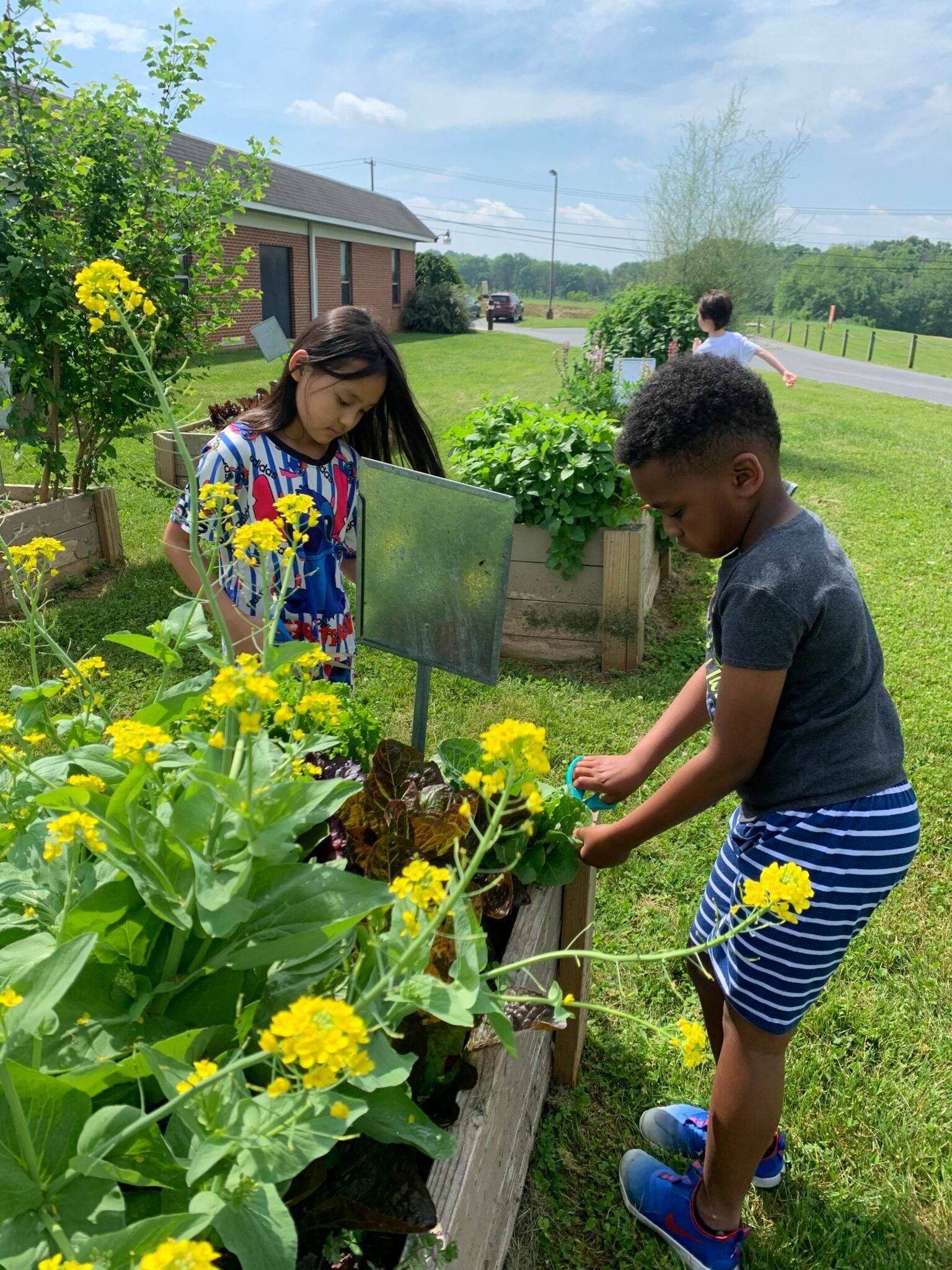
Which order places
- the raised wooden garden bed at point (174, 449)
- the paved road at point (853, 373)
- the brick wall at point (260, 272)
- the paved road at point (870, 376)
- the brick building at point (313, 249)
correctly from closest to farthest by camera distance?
1. the raised wooden garden bed at point (174, 449)
2. the brick wall at point (260, 272)
3. the brick building at point (313, 249)
4. the paved road at point (870, 376)
5. the paved road at point (853, 373)

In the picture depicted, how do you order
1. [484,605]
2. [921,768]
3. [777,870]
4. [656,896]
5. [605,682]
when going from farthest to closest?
[605,682], [921,768], [656,896], [484,605], [777,870]

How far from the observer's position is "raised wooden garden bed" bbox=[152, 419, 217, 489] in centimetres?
652

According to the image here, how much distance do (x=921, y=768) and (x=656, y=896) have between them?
1578mm

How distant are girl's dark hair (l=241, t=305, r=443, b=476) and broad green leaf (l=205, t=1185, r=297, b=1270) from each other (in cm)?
160

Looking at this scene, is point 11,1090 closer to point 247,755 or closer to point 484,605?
point 247,755

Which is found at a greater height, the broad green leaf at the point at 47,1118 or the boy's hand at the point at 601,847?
the broad green leaf at the point at 47,1118

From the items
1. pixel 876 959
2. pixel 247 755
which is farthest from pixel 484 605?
pixel 876 959

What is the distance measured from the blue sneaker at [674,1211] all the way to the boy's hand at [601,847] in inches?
29.7

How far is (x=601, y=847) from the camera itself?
166 centimetres

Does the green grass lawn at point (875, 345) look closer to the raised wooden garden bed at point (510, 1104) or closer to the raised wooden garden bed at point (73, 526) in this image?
the raised wooden garden bed at point (73, 526)

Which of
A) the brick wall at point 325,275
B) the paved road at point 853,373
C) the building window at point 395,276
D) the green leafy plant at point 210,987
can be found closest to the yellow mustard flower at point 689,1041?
the green leafy plant at point 210,987

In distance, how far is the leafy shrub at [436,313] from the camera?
30.3m

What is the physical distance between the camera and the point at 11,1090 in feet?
2.54

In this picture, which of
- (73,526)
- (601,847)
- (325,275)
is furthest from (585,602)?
(325,275)
